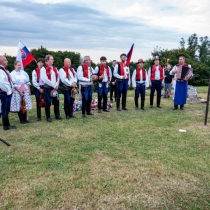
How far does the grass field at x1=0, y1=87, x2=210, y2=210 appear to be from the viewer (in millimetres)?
3182

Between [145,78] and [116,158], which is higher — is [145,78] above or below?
above

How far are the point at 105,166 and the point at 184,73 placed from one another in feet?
19.8

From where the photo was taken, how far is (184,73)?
903 cm

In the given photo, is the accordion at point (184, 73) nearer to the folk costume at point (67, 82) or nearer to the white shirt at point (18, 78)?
the folk costume at point (67, 82)

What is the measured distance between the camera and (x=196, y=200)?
3186 millimetres

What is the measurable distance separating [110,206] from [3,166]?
2.05 meters

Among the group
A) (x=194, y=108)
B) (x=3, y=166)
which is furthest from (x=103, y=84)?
(x=3, y=166)

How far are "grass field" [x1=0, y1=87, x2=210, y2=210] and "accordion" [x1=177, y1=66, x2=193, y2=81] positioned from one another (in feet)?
8.72

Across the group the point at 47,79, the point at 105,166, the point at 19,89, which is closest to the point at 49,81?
the point at 47,79

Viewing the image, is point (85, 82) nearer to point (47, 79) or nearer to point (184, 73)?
point (47, 79)

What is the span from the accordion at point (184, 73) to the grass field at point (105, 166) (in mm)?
2658

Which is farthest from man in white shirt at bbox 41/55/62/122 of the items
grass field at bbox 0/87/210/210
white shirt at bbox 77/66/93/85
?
grass field at bbox 0/87/210/210

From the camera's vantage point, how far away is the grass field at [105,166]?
10.4 feet

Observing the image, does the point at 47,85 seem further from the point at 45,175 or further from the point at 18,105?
the point at 45,175
